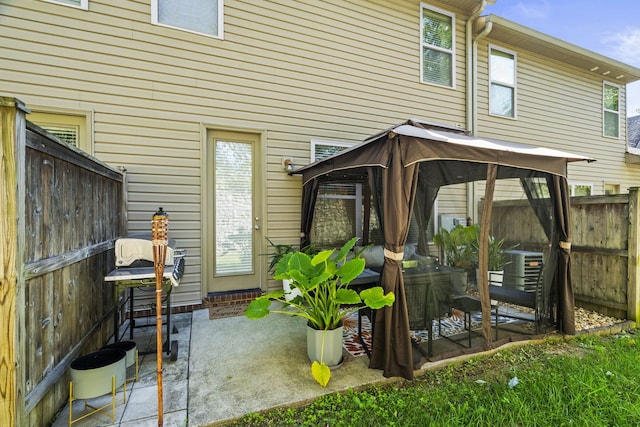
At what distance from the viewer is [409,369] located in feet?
7.61

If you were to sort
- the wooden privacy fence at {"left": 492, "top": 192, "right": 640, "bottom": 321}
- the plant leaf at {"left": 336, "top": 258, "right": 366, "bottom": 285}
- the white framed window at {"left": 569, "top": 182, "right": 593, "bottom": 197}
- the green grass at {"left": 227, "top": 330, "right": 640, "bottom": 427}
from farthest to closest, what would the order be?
1. the white framed window at {"left": 569, "top": 182, "right": 593, "bottom": 197}
2. the wooden privacy fence at {"left": 492, "top": 192, "right": 640, "bottom": 321}
3. the plant leaf at {"left": 336, "top": 258, "right": 366, "bottom": 285}
4. the green grass at {"left": 227, "top": 330, "right": 640, "bottom": 427}

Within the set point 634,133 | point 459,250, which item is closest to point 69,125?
point 459,250

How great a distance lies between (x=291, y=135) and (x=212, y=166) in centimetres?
128

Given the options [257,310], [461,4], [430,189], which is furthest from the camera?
[461,4]

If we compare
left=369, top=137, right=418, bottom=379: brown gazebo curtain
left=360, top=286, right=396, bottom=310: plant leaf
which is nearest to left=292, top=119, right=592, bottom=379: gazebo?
left=369, top=137, right=418, bottom=379: brown gazebo curtain

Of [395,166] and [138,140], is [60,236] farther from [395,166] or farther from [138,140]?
[395,166]

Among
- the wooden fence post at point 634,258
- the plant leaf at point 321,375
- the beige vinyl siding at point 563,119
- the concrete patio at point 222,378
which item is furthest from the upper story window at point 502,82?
the plant leaf at point 321,375

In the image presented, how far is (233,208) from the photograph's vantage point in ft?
14.1

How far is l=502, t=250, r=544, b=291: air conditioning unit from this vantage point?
3.16 m

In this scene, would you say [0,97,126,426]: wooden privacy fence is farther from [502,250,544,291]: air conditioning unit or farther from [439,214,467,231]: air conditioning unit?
[439,214,467,231]: air conditioning unit

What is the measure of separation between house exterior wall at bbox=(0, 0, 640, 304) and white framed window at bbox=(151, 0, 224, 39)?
0.11 meters

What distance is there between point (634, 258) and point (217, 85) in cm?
590

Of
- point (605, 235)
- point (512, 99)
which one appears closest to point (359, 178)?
point (605, 235)

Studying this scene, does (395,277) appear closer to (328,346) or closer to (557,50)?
(328,346)
